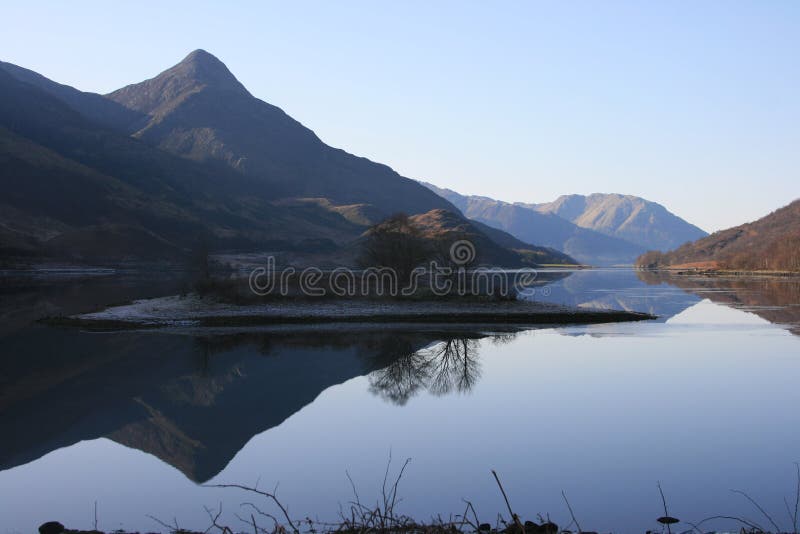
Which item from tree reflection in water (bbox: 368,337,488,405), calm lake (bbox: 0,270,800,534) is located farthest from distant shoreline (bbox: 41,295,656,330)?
tree reflection in water (bbox: 368,337,488,405)

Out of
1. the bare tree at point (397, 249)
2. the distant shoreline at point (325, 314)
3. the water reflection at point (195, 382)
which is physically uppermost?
the bare tree at point (397, 249)

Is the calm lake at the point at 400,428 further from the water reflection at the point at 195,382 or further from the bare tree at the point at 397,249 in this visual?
the bare tree at the point at 397,249

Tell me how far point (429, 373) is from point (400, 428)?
11693mm

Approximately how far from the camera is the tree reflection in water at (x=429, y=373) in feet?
96.4

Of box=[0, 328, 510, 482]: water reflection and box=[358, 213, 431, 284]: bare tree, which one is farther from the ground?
box=[358, 213, 431, 284]: bare tree

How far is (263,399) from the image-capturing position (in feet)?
89.8

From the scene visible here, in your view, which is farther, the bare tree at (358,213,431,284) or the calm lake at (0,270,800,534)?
the bare tree at (358,213,431,284)

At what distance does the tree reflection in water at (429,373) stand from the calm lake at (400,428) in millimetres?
136

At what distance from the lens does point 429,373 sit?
1335 inches

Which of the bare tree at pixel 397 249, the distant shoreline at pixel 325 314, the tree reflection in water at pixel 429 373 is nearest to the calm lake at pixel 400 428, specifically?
the tree reflection in water at pixel 429 373

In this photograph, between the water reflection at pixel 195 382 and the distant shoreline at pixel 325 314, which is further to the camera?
the distant shoreline at pixel 325 314

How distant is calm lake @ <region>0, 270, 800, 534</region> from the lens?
1504 cm

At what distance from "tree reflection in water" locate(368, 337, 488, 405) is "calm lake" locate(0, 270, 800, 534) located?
14 cm

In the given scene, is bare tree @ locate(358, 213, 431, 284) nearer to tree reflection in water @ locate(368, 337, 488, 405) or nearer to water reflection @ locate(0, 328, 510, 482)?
water reflection @ locate(0, 328, 510, 482)
